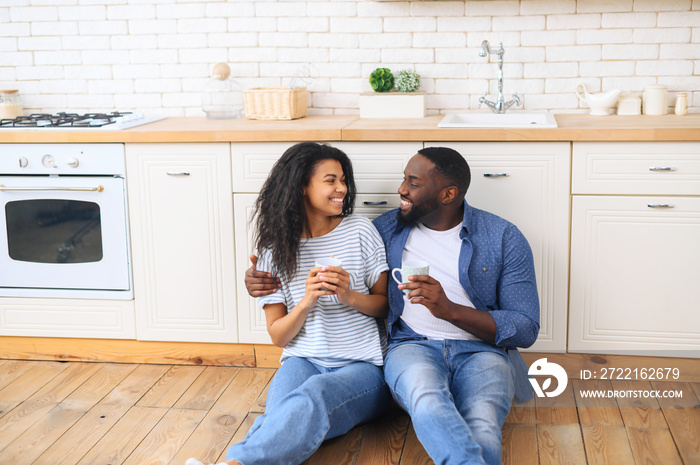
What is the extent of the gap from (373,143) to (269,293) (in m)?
0.68

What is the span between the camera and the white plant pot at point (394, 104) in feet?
10.1

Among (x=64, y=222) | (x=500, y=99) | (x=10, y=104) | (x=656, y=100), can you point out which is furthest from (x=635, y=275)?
(x=10, y=104)

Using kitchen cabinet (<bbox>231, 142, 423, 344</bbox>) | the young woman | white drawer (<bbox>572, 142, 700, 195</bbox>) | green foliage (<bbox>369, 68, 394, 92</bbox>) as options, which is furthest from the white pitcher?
the young woman

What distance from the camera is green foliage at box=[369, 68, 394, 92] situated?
3.13 meters

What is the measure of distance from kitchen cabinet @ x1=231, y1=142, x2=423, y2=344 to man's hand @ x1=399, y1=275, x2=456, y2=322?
1.94 ft

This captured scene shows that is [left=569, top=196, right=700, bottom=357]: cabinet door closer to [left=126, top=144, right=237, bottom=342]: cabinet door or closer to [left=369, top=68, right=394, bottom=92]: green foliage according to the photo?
[left=369, top=68, right=394, bottom=92]: green foliage

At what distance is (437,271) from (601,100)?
1220 millimetres

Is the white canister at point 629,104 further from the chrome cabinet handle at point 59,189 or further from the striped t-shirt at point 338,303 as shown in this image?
the chrome cabinet handle at point 59,189

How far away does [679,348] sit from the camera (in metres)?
2.64

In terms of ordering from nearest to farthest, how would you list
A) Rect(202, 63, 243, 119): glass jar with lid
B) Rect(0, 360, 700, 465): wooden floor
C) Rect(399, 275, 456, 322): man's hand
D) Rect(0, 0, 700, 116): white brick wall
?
1. Rect(399, 275, 456, 322): man's hand
2. Rect(0, 360, 700, 465): wooden floor
3. Rect(0, 0, 700, 116): white brick wall
4. Rect(202, 63, 243, 119): glass jar with lid

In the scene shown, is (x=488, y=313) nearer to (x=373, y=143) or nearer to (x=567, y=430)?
(x=567, y=430)

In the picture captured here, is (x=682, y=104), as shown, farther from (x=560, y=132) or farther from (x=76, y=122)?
(x=76, y=122)

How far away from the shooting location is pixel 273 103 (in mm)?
3033

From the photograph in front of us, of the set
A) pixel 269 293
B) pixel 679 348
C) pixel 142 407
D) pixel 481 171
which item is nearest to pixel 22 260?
pixel 142 407
